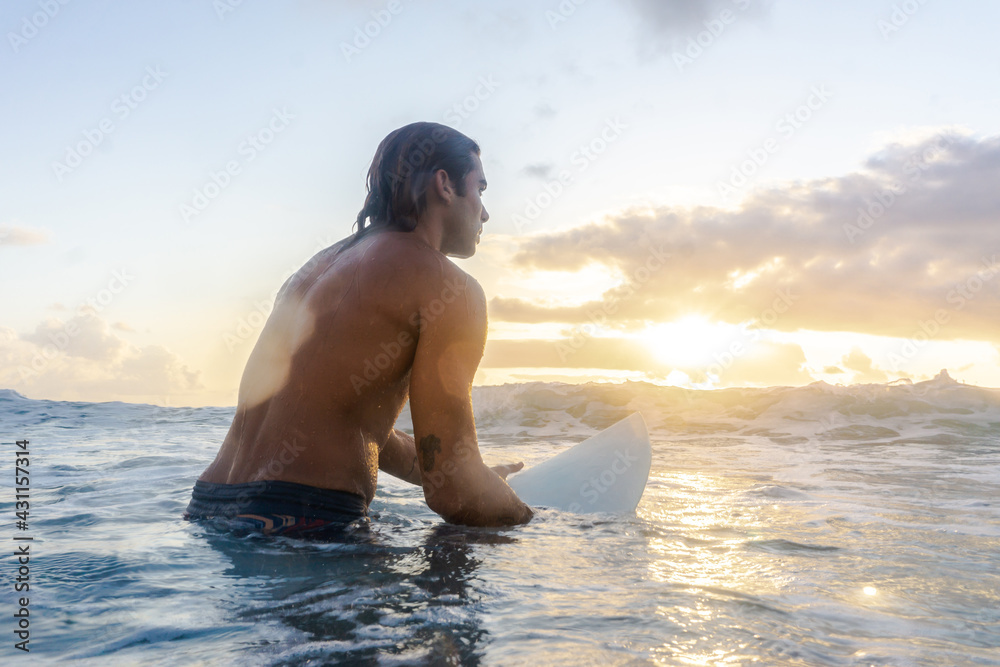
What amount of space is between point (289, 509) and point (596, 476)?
66.6 inches

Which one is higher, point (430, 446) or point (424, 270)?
point (424, 270)

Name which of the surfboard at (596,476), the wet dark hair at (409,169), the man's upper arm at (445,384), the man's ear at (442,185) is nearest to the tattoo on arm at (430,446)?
the man's upper arm at (445,384)

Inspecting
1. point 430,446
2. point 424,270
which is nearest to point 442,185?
point 424,270

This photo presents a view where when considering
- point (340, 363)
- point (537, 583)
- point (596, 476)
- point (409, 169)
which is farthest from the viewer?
point (596, 476)

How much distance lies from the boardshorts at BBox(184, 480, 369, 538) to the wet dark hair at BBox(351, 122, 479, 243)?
0.90m

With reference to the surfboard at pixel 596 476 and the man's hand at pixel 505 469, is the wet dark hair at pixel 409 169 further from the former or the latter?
the surfboard at pixel 596 476

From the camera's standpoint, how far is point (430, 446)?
213 cm

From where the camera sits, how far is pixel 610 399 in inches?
489

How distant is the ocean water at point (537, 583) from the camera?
4.58 feet

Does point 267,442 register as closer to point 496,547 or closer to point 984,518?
point 496,547

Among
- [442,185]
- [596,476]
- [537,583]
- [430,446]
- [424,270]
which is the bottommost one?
[537,583]

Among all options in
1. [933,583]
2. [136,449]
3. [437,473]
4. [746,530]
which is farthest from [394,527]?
[136,449]

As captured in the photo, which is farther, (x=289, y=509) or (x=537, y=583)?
(x=289, y=509)

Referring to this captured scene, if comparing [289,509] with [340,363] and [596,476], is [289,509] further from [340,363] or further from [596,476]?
[596,476]
